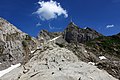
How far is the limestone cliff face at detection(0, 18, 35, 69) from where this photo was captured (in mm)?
51878

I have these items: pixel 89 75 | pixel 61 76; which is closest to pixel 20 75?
pixel 61 76

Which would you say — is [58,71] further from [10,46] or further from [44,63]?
[10,46]

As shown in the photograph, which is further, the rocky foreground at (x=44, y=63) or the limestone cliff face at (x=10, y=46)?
the limestone cliff face at (x=10, y=46)

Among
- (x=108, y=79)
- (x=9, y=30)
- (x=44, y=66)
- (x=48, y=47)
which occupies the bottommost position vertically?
(x=108, y=79)

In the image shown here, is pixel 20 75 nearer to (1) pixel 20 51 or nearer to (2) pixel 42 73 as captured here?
(2) pixel 42 73

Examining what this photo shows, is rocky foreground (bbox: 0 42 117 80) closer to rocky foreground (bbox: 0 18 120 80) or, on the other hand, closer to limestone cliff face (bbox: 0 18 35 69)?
rocky foreground (bbox: 0 18 120 80)

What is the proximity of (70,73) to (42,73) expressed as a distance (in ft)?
9.31

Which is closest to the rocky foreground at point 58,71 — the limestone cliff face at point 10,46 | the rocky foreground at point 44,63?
the rocky foreground at point 44,63

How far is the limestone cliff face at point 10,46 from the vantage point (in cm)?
5188

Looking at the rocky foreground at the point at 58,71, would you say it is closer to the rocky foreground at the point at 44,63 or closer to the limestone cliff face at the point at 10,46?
the rocky foreground at the point at 44,63

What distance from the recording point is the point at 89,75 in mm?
26344

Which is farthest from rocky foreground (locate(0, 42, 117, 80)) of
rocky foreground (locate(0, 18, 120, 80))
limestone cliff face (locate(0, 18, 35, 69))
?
limestone cliff face (locate(0, 18, 35, 69))

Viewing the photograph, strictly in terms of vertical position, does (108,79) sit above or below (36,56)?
below

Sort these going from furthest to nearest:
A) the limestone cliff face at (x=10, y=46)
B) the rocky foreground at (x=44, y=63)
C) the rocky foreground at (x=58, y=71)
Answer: the limestone cliff face at (x=10, y=46)
the rocky foreground at (x=44, y=63)
the rocky foreground at (x=58, y=71)
